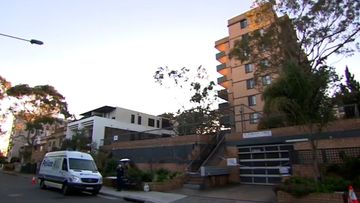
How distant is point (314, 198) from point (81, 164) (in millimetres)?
12405

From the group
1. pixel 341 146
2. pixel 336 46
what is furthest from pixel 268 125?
pixel 336 46

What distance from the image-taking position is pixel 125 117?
50031 mm

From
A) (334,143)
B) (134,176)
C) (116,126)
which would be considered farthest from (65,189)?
(116,126)

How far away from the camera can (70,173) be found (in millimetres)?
16344

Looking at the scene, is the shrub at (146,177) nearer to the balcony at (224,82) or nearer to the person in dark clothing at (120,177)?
the person in dark clothing at (120,177)

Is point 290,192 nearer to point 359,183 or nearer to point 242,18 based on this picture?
point 359,183

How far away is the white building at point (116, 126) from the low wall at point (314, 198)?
1445 cm

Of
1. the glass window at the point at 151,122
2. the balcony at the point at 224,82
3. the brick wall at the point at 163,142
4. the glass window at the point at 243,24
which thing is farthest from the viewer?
the glass window at the point at 151,122

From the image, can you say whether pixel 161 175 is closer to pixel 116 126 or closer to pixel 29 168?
pixel 116 126

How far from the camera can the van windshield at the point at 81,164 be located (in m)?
17.2

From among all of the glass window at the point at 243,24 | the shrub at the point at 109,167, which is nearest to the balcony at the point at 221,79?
the glass window at the point at 243,24

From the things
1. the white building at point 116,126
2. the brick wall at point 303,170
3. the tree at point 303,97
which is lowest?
the brick wall at point 303,170

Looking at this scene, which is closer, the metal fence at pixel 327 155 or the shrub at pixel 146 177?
the metal fence at pixel 327 155

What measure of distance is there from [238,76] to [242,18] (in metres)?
8.43
